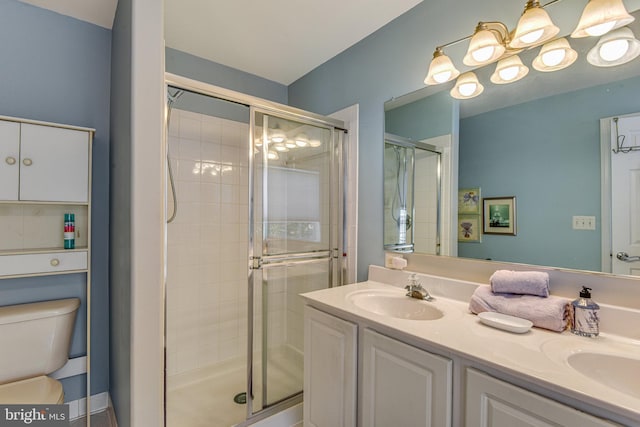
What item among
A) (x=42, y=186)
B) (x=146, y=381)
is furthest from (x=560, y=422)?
(x=42, y=186)

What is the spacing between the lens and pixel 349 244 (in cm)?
209

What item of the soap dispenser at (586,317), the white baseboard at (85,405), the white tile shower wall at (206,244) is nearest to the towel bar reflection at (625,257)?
the soap dispenser at (586,317)

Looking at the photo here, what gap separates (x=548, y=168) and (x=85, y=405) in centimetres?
289

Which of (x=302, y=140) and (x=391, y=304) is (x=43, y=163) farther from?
(x=391, y=304)

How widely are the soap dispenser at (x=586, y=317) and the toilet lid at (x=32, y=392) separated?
7.42 feet

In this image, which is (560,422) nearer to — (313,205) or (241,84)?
(313,205)

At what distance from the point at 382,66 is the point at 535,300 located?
1.57m

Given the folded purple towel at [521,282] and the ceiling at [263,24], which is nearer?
the folded purple towel at [521,282]

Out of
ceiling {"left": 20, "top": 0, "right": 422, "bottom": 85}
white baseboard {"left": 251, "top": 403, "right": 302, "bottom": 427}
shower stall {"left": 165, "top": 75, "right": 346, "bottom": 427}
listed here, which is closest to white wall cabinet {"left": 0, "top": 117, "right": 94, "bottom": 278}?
shower stall {"left": 165, "top": 75, "right": 346, "bottom": 427}

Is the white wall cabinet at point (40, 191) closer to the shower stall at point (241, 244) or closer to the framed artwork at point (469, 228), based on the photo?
the shower stall at point (241, 244)

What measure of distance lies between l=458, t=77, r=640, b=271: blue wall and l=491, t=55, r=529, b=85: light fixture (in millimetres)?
135

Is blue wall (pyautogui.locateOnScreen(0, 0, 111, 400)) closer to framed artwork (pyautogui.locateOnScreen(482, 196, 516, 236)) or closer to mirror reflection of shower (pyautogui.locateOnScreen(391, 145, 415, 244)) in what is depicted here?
mirror reflection of shower (pyautogui.locateOnScreen(391, 145, 415, 244))

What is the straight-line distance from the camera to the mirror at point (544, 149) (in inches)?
43.8

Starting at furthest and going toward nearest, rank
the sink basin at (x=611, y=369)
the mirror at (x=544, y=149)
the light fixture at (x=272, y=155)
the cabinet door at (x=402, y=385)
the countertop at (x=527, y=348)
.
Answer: the light fixture at (x=272, y=155), the mirror at (x=544, y=149), the cabinet door at (x=402, y=385), the sink basin at (x=611, y=369), the countertop at (x=527, y=348)
